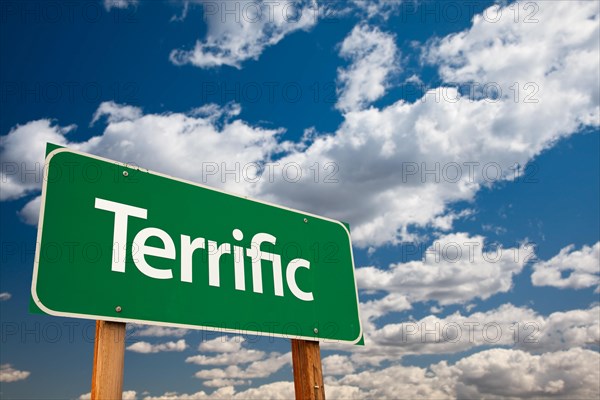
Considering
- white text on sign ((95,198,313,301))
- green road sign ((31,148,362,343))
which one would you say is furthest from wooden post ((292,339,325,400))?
white text on sign ((95,198,313,301))

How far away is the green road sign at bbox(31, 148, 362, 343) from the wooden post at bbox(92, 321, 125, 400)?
0.09 meters

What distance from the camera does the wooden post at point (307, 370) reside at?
4.29 metres

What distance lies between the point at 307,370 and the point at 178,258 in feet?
4.98

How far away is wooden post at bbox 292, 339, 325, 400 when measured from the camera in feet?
14.1

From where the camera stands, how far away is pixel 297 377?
4.35 meters

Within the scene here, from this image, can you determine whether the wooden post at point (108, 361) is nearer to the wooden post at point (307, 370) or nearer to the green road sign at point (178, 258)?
the green road sign at point (178, 258)

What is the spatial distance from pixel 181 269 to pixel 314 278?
1.37 m

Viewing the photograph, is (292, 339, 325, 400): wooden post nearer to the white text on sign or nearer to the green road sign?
the green road sign

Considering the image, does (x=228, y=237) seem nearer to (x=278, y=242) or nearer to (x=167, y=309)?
(x=278, y=242)

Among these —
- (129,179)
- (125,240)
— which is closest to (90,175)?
(129,179)

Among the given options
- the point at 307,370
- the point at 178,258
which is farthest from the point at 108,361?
the point at 307,370

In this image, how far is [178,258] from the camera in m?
3.76

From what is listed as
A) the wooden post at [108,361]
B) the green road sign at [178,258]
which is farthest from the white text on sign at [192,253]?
the wooden post at [108,361]

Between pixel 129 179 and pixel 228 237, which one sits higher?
pixel 129 179
